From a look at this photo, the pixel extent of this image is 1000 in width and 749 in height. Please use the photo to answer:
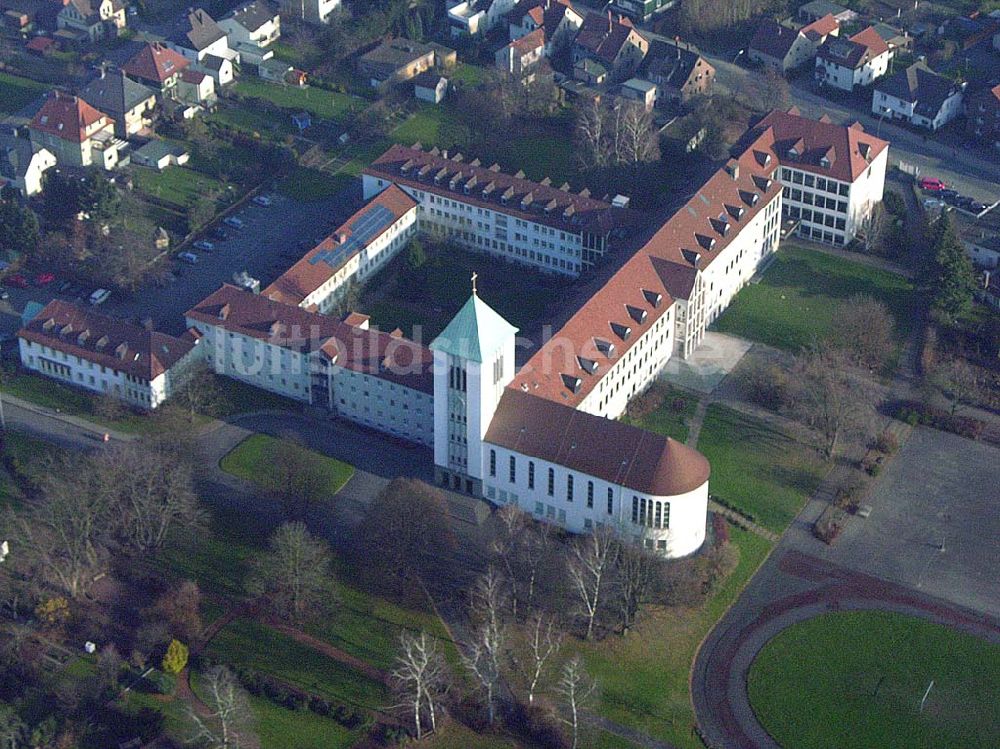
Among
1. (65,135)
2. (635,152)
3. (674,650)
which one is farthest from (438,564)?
(65,135)

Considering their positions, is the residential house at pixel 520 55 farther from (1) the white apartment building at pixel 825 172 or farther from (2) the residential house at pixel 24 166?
(2) the residential house at pixel 24 166

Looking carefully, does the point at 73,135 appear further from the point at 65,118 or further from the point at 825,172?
the point at 825,172

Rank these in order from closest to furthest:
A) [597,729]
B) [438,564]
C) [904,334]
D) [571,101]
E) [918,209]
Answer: [597,729] → [438,564] → [904,334] → [918,209] → [571,101]

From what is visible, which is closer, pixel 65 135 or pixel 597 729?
pixel 597 729

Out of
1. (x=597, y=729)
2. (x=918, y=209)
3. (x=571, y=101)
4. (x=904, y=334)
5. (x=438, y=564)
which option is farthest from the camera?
(x=571, y=101)

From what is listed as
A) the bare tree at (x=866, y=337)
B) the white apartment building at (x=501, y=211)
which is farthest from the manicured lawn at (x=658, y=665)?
the white apartment building at (x=501, y=211)

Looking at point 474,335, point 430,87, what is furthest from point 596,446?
point 430,87

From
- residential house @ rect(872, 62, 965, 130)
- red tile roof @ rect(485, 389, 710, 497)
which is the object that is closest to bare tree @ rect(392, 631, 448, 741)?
red tile roof @ rect(485, 389, 710, 497)

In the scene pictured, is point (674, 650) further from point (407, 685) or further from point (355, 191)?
point (355, 191)
